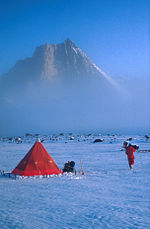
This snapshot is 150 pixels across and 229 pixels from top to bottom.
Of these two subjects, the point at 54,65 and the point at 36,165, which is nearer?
the point at 36,165

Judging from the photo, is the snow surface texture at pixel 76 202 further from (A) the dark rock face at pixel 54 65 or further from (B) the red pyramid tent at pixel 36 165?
(A) the dark rock face at pixel 54 65

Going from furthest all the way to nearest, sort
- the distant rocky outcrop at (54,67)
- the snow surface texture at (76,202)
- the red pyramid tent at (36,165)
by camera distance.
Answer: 1. the distant rocky outcrop at (54,67)
2. the red pyramid tent at (36,165)
3. the snow surface texture at (76,202)

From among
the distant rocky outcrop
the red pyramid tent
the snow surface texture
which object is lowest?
the snow surface texture

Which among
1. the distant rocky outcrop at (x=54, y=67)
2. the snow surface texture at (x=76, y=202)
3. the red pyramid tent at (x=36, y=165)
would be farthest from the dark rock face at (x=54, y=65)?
the snow surface texture at (x=76, y=202)

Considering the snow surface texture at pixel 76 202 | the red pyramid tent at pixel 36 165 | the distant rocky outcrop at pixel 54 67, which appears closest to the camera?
the snow surface texture at pixel 76 202

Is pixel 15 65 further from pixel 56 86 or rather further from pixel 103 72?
pixel 103 72

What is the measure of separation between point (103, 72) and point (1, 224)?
18338 cm

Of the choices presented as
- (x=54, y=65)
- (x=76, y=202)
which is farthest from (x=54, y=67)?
(x=76, y=202)

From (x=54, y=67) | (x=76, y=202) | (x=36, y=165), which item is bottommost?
(x=76, y=202)

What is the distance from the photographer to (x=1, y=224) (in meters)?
5.09

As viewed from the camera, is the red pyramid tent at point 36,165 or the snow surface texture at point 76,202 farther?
the red pyramid tent at point 36,165

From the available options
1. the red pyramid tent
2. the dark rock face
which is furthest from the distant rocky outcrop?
the red pyramid tent

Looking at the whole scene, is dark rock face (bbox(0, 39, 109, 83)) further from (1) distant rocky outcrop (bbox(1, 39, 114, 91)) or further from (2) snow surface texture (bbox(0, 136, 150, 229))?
(2) snow surface texture (bbox(0, 136, 150, 229))

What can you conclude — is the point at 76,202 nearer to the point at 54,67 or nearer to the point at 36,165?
the point at 36,165
